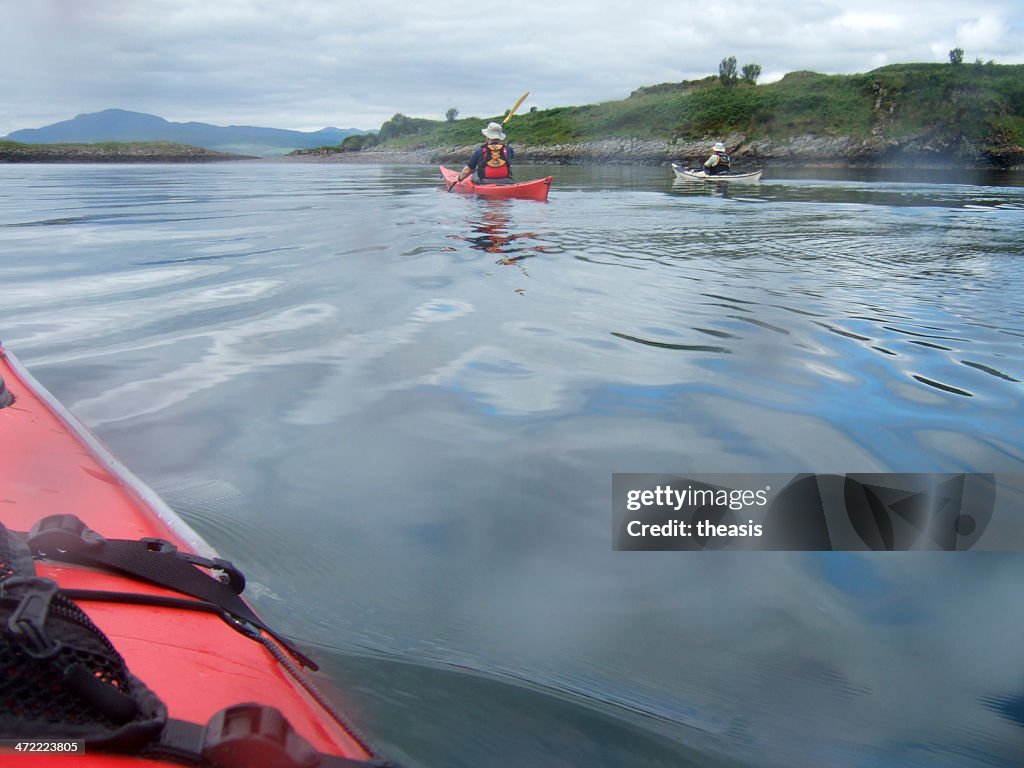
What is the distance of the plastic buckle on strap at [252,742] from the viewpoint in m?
1.07

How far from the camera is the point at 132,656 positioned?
4.19ft

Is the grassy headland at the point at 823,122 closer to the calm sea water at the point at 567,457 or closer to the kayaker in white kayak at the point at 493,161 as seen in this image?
the kayaker in white kayak at the point at 493,161

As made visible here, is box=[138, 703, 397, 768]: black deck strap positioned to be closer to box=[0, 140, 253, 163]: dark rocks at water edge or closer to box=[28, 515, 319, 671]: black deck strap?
box=[28, 515, 319, 671]: black deck strap

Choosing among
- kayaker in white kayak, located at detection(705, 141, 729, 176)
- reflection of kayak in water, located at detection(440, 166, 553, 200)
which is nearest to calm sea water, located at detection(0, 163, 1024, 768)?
reflection of kayak in water, located at detection(440, 166, 553, 200)

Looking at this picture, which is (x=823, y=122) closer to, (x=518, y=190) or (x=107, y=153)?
(x=518, y=190)

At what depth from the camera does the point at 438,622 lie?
7.73 feet

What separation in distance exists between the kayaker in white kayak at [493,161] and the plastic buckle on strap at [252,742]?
587 inches

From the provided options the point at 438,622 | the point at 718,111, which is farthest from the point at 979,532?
the point at 718,111

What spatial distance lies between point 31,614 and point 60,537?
495 mm

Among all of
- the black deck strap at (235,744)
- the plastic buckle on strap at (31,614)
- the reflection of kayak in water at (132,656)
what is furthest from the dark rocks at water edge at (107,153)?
the black deck strap at (235,744)

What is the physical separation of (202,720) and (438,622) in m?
1.24

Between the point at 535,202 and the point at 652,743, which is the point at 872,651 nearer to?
the point at 652,743

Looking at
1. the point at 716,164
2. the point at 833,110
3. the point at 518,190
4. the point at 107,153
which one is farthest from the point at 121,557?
the point at 107,153

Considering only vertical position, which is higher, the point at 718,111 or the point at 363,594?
the point at 718,111
